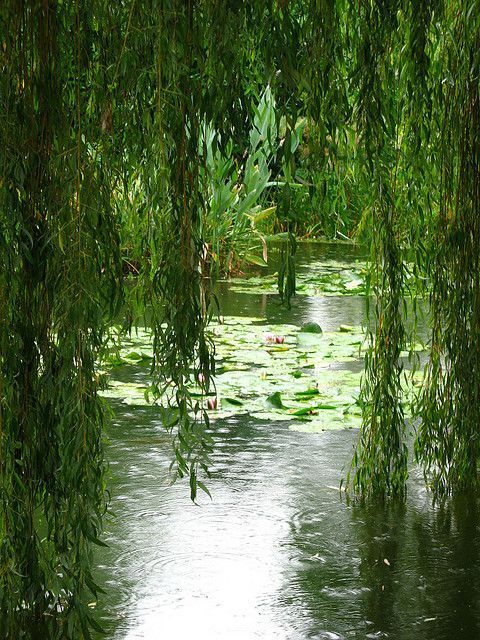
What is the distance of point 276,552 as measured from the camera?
11.6 feet

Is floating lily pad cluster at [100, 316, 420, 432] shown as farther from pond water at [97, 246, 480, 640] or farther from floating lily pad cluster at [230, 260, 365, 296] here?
floating lily pad cluster at [230, 260, 365, 296]

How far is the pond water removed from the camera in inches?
120

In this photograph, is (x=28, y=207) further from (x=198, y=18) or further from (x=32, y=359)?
(x=198, y=18)

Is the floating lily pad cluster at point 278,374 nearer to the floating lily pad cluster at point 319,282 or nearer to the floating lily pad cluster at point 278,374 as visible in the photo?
the floating lily pad cluster at point 278,374

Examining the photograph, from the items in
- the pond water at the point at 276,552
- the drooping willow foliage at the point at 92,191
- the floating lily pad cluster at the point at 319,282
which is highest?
the drooping willow foliage at the point at 92,191

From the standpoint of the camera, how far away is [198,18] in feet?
7.71

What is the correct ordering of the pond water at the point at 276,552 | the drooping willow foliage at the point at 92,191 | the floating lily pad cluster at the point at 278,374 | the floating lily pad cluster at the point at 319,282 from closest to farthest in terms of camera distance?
the drooping willow foliage at the point at 92,191
the pond water at the point at 276,552
the floating lily pad cluster at the point at 278,374
the floating lily pad cluster at the point at 319,282

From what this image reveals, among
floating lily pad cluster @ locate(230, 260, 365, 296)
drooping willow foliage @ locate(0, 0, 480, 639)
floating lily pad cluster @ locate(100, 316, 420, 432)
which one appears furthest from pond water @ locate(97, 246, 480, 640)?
floating lily pad cluster @ locate(230, 260, 365, 296)

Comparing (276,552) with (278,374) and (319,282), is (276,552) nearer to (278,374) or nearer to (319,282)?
(278,374)

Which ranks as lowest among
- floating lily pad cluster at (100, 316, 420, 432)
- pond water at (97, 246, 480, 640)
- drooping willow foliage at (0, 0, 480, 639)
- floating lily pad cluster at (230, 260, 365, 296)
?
pond water at (97, 246, 480, 640)

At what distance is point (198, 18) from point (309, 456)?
2.41m

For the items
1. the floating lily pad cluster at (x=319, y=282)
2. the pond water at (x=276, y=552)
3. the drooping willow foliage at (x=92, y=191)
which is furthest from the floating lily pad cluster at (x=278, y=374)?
the drooping willow foliage at (x=92, y=191)

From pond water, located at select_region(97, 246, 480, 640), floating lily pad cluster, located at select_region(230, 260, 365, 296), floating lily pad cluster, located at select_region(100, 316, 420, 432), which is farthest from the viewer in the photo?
floating lily pad cluster, located at select_region(230, 260, 365, 296)

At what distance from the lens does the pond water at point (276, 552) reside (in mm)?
3061
